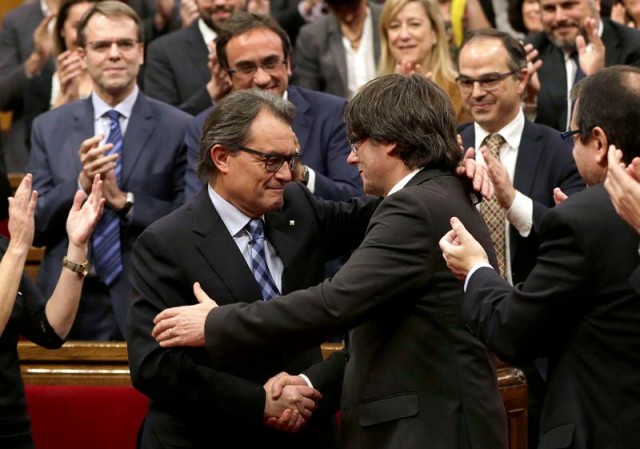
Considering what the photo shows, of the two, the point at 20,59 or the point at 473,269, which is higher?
the point at 473,269

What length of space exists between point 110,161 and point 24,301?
0.93 m

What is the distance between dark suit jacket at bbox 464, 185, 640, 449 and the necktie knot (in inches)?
70.1

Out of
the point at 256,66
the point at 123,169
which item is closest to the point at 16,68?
the point at 123,169

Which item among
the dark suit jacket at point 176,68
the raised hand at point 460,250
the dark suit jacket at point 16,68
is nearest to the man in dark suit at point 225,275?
the raised hand at point 460,250

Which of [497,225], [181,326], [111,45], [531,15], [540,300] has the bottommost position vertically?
[497,225]

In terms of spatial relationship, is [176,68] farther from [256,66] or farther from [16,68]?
[256,66]

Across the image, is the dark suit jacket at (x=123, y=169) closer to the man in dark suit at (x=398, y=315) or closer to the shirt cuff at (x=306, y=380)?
the shirt cuff at (x=306, y=380)

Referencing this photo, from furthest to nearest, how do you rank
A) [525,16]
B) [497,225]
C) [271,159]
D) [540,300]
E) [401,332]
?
[525,16]
[497,225]
[271,159]
[401,332]
[540,300]

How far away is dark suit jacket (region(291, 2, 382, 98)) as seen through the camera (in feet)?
19.4

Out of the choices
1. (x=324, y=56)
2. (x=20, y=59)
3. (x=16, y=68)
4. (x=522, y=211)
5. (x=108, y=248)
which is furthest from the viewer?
(x=20, y=59)

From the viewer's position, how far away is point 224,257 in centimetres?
326

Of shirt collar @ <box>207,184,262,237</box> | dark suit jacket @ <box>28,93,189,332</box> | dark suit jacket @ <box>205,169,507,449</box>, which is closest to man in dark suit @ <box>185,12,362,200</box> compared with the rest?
dark suit jacket @ <box>28,93,189,332</box>

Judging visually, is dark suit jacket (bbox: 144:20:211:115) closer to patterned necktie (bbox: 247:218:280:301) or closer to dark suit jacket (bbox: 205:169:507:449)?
patterned necktie (bbox: 247:218:280:301)

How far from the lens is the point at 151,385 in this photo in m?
3.18
